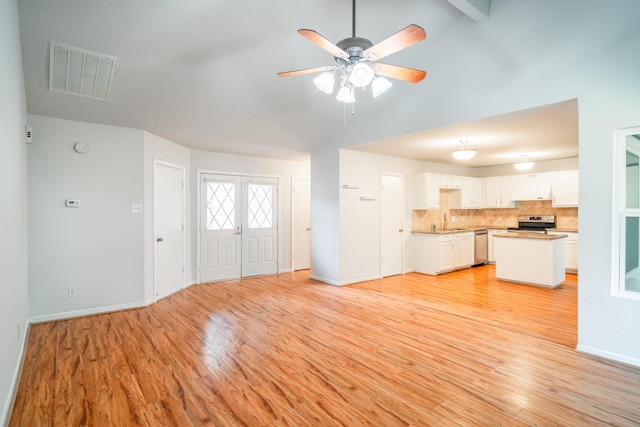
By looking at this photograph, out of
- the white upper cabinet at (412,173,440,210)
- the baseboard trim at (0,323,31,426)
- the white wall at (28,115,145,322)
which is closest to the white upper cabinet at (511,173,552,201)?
the white upper cabinet at (412,173,440,210)

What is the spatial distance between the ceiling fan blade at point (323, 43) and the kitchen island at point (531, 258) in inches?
200

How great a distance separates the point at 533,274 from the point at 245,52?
5.84m

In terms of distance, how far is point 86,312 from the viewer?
4.14 meters

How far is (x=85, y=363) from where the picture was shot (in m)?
2.87

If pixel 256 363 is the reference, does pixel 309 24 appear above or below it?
above

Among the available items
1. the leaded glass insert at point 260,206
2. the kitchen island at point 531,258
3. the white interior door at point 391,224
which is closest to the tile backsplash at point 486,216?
the white interior door at point 391,224

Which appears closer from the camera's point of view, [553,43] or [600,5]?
[600,5]

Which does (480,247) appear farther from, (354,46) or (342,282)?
(354,46)

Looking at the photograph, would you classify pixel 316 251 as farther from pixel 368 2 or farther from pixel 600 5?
pixel 600 5

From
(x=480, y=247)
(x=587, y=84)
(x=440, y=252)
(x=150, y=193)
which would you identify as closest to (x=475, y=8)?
(x=587, y=84)

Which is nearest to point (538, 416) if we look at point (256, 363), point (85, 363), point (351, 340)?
point (351, 340)

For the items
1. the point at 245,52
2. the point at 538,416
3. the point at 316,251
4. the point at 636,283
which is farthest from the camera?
the point at 316,251

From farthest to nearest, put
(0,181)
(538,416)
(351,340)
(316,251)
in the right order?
(316,251), (351,340), (538,416), (0,181)

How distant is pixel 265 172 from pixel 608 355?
19.1 feet
